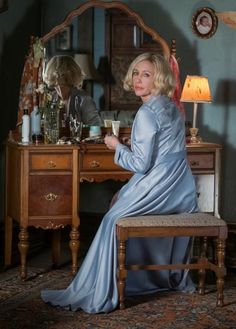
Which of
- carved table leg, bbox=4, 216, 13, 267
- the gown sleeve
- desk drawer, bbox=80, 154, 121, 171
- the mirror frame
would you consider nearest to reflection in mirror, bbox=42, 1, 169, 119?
the mirror frame

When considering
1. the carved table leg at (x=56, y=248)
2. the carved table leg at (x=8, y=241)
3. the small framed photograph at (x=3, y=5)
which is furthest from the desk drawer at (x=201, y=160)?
the small framed photograph at (x=3, y=5)

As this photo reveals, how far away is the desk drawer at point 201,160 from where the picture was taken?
5.08 metres

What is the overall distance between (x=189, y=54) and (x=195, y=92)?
0.62 metres

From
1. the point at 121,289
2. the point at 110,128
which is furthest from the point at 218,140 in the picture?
the point at 121,289

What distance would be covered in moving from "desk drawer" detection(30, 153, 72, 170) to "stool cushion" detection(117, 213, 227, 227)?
870 mm

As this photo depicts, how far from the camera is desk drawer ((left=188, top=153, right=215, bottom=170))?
508 cm

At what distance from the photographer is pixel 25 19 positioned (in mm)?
5641

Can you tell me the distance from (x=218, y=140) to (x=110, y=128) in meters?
1.01

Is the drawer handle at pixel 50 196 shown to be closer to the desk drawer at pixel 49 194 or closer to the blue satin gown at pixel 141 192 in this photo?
the desk drawer at pixel 49 194

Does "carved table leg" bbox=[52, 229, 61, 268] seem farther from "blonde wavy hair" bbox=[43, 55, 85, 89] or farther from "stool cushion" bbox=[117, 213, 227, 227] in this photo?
"stool cushion" bbox=[117, 213, 227, 227]

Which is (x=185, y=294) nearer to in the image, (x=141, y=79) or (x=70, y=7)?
(x=141, y=79)

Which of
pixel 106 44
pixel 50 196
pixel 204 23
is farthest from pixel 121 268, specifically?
pixel 204 23

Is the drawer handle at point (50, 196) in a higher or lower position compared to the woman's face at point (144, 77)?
lower

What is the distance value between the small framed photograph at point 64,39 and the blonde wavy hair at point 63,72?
7 cm
